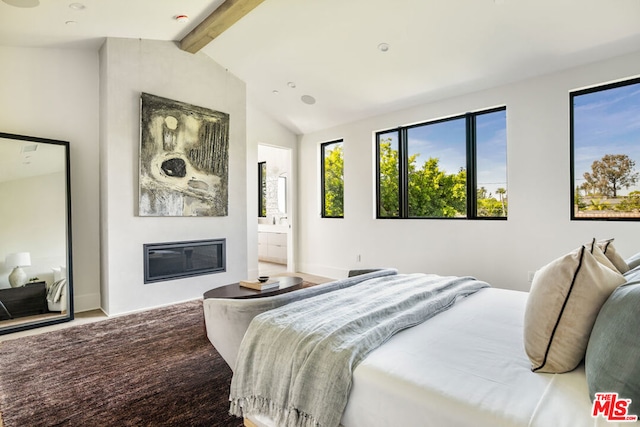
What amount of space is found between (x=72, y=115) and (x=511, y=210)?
516 cm

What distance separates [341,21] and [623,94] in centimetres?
289

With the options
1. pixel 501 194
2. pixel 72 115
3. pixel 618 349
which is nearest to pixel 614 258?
pixel 618 349

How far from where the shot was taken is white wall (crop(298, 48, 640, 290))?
3459mm

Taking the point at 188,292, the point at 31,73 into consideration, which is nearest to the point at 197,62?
the point at 31,73

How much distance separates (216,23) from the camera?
359 centimetres

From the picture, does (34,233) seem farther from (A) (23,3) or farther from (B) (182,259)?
(A) (23,3)

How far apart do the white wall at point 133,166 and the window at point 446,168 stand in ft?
8.51

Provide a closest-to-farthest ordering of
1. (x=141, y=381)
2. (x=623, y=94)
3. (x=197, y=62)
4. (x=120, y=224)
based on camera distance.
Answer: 1. (x=141, y=381)
2. (x=623, y=94)
3. (x=120, y=224)
4. (x=197, y=62)

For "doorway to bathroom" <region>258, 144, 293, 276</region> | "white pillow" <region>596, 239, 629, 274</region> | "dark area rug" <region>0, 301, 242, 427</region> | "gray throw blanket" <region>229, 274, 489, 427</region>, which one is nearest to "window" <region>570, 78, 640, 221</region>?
"white pillow" <region>596, 239, 629, 274</region>

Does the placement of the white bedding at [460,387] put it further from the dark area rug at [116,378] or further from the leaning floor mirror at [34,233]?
the leaning floor mirror at [34,233]

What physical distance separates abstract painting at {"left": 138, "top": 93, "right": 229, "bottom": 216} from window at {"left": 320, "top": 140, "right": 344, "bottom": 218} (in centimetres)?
189

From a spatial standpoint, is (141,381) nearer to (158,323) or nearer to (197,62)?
(158,323)

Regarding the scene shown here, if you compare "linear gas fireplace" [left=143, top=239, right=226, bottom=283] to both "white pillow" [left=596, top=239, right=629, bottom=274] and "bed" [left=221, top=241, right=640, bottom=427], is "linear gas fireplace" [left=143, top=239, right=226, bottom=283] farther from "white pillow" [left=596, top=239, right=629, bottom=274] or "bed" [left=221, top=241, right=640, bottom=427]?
"white pillow" [left=596, top=239, right=629, bottom=274]

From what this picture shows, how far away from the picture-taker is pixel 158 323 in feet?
11.3
